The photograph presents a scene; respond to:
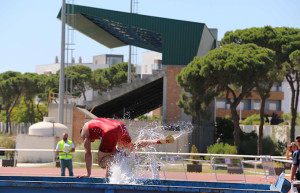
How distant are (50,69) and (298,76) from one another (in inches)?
4184

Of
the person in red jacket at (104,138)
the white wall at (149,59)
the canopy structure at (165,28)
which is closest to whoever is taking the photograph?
the person in red jacket at (104,138)

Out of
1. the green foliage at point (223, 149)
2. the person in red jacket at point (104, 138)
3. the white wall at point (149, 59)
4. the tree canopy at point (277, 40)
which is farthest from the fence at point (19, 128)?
the person in red jacket at point (104, 138)

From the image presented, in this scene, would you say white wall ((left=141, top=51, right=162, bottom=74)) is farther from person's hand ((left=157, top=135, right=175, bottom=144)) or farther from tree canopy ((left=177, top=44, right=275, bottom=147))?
person's hand ((left=157, top=135, right=175, bottom=144))

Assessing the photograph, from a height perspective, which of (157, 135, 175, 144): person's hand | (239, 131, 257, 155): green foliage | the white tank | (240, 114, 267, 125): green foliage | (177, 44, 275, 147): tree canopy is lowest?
(239, 131, 257, 155): green foliage

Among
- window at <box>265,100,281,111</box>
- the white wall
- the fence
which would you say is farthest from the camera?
the white wall

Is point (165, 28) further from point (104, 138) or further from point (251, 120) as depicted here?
point (251, 120)

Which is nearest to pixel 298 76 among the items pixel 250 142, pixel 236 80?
pixel 250 142

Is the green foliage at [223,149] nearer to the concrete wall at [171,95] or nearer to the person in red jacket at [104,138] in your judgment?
the concrete wall at [171,95]

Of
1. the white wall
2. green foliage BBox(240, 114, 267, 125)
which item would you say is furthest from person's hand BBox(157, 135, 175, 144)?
the white wall

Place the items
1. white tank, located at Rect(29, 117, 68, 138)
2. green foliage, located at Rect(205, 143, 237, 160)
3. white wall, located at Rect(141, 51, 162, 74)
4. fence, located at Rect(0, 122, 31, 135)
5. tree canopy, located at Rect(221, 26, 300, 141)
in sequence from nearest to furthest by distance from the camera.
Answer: green foliage, located at Rect(205, 143, 237, 160) < white tank, located at Rect(29, 117, 68, 138) < tree canopy, located at Rect(221, 26, 300, 141) < fence, located at Rect(0, 122, 31, 135) < white wall, located at Rect(141, 51, 162, 74)

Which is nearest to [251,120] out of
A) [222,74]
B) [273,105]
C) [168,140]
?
[273,105]

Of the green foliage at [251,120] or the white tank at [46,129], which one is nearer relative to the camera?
the white tank at [46,129]

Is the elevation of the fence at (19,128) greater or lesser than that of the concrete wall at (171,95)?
lesser

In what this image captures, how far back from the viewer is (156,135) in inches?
484
